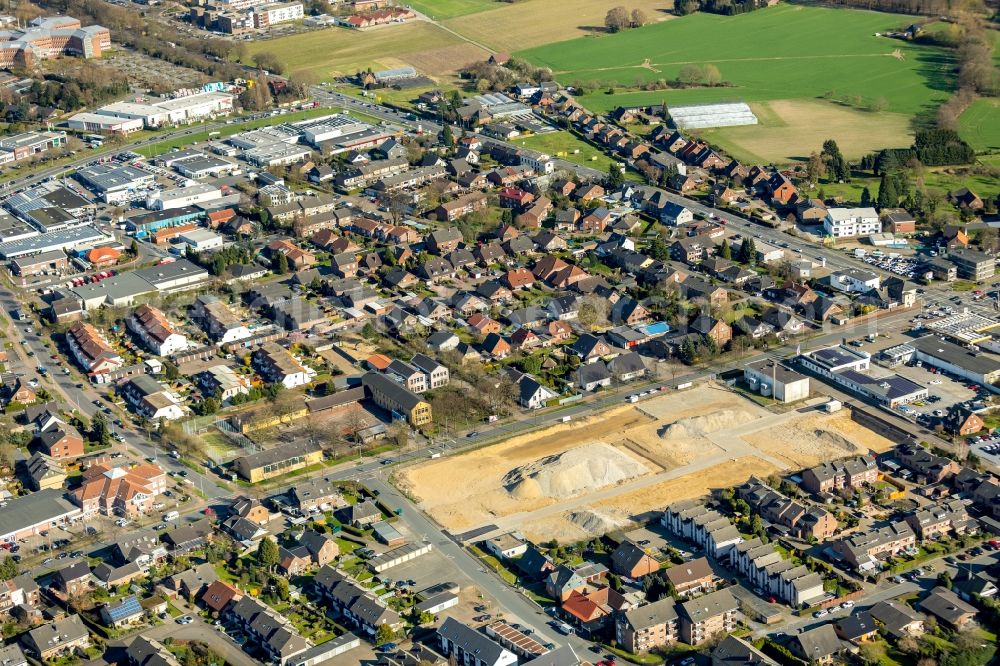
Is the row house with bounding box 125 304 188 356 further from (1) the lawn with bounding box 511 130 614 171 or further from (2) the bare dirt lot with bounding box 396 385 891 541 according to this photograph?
(1) the lawn with bounding box 511 130 614 171

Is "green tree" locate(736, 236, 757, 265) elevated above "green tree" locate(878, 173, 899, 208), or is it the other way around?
"green tree" locate(878, 173, 899, 208)

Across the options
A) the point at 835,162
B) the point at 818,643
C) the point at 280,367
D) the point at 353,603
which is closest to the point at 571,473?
the point at 353,603

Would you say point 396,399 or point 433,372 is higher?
point 433,372

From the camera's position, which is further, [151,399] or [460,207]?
[460,207]

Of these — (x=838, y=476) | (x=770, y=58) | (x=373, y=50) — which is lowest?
(x=838, y=476)

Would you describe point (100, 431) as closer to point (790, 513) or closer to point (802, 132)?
point (790, 513)

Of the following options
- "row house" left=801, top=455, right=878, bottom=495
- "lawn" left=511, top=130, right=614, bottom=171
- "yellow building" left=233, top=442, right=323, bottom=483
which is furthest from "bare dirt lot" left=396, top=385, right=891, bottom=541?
"lawn" left=511, top=130, right=614, bottom=171

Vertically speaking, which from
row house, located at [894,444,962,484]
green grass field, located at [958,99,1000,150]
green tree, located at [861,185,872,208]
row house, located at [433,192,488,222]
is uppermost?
green grass field, located at [958,99,1000,150]
